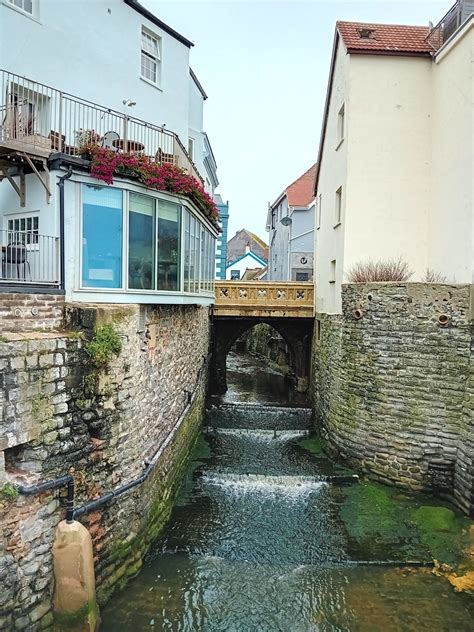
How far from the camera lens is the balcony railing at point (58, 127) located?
7777 mm

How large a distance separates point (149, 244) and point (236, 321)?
1198cm

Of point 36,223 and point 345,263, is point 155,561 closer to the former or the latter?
point 36,223

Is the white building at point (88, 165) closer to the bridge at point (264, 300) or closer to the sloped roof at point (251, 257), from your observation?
the bridge at point (264, 300)

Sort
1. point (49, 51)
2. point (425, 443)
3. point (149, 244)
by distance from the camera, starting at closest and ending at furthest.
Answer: point (149, 244) → point (425, 443) → point (49, 51)

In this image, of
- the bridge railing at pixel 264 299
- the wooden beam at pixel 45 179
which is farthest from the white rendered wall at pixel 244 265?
the wooden beam at pixel 45 179

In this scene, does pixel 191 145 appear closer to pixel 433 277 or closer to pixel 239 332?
pixel 239 332

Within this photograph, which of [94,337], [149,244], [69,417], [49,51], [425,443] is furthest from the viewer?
[49,51]

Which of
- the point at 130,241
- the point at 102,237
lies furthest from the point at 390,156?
the point at 102,237

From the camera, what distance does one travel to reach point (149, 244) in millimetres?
8422

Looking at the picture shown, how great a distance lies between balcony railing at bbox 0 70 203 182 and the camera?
778cm

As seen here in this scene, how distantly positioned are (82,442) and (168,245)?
12.8 feet

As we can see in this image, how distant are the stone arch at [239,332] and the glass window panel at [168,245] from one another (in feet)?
33.5

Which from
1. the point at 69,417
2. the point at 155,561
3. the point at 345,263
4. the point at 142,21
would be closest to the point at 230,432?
the point at 345,263

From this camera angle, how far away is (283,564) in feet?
26.4
